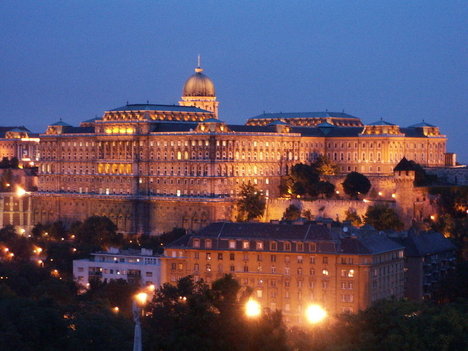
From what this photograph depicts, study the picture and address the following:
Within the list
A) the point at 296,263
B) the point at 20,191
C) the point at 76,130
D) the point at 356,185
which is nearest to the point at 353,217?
the point at 356,185

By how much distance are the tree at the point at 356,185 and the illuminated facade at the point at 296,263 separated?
4009 cm

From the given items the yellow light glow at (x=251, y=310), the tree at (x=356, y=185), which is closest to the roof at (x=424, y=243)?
the tree at (x=356, y=185)

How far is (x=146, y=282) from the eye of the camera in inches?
4498

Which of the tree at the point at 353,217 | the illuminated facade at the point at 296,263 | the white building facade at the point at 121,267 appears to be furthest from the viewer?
the tree at the point at 353,217

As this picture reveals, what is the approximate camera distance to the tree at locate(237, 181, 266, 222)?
472 ft

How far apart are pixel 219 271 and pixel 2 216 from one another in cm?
7609

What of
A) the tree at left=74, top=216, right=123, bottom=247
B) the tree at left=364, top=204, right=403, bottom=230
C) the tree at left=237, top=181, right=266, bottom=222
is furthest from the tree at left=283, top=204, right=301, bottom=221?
the tree at left=74, top=216, right=123, bottom=247

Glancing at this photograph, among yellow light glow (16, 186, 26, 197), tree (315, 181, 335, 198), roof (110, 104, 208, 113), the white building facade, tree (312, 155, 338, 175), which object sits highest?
roof (110, 104, 208, 113)

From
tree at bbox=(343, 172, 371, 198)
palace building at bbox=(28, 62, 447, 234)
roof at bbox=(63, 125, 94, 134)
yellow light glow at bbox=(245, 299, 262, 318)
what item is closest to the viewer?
yellow light glow at bbox=(245, 299, 262, 318)

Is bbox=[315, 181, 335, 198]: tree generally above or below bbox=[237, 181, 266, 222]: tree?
above

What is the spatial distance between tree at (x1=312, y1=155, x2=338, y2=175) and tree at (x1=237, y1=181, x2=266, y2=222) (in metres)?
13.4

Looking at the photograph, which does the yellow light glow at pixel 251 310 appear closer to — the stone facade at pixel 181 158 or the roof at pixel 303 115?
the stone facade at pixel 181 158

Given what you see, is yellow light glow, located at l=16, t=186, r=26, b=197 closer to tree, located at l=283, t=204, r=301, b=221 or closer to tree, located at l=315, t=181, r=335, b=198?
tree, located at l=315, t=181, r=335, b=198

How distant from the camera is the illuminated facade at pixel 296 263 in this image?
3932 inches
